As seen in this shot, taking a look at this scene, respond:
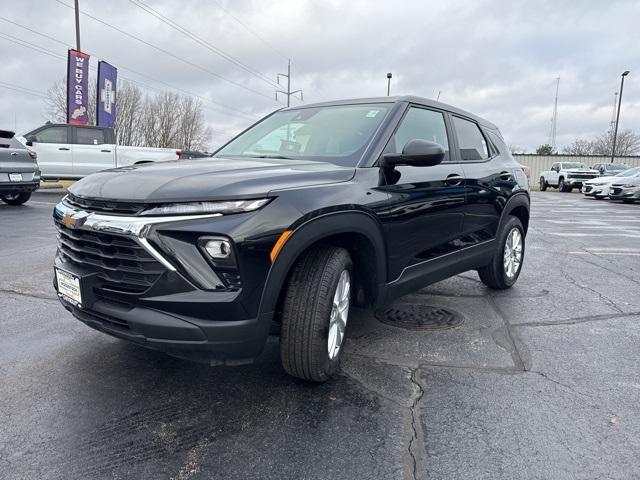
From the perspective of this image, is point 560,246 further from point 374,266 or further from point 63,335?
point 63,335

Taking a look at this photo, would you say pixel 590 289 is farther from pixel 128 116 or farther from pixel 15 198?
pixel 128 116

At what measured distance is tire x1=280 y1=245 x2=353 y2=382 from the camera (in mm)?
2578

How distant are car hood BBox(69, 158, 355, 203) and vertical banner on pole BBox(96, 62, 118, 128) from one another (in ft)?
72.9

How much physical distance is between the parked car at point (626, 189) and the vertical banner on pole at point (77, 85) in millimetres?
22291

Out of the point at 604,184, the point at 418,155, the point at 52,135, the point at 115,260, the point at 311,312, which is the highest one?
the point at 52,135

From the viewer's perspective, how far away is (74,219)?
8.45ft

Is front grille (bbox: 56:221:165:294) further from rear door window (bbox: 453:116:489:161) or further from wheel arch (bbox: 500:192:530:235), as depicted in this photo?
wheel arch (bbox: 500:192:530:235)

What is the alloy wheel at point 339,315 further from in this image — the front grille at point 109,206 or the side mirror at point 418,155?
the front grille at point 109,206

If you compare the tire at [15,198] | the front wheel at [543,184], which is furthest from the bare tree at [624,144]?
the tire at [15,198]

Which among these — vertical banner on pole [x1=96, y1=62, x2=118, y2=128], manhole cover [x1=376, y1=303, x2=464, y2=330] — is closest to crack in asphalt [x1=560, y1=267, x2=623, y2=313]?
manhole cover [x1=376, y1=303, x2=464, y2=330]

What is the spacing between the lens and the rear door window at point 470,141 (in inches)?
168

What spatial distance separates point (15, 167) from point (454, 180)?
32.8 feet

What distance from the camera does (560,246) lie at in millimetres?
8367

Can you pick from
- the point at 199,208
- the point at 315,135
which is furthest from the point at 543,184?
the point at 199,208
